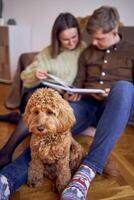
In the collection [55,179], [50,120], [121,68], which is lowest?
[55,179]

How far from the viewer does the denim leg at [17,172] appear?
0.97 meters

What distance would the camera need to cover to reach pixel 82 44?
4.74 ft

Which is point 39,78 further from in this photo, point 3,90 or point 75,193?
point 3,90

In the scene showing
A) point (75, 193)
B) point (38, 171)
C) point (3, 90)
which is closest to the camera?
point (75, 193)

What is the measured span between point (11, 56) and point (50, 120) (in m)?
2.17

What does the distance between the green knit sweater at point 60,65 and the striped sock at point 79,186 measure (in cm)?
55

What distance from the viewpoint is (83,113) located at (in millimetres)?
1293

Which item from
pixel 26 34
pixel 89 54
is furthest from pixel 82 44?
pixel 26 34

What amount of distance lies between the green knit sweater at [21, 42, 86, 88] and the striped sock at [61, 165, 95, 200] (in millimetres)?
549

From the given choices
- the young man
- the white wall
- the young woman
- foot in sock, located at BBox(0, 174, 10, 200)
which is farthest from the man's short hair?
the white wall

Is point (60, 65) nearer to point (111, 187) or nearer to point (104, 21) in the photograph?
point (104, 21)

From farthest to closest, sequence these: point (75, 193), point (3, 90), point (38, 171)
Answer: point (3, 90) < point (38, 171) < point (75, 193)

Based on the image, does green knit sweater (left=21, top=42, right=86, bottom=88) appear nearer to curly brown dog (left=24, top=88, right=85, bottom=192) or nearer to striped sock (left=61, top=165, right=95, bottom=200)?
curly brown dog (left=24, top=88, right=85, bottom=192)

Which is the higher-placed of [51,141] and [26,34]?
[26,34]
